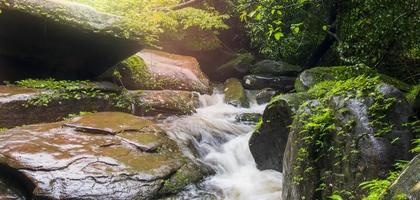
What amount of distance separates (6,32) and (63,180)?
Answer: 4.87 metres

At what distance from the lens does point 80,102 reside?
9.14 meters

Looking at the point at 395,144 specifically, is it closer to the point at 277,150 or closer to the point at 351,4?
the point at 277,150

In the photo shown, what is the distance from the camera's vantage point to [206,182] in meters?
6.83

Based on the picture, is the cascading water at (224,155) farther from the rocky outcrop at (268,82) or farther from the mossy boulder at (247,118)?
the rocky outcrop at (268,82)

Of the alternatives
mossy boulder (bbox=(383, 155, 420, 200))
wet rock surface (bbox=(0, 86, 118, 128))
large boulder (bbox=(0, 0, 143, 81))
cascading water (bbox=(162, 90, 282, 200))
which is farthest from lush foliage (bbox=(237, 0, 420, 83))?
wet rock surface (bbox=(0, 86, 118, 128))

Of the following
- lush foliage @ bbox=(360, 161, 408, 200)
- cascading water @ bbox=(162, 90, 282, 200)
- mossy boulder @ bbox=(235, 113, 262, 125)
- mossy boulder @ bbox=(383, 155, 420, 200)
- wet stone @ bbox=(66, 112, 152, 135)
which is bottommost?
cascading water @ bbox=(162, 90, 282, 200)

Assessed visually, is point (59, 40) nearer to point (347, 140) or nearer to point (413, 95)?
point (347, 140)

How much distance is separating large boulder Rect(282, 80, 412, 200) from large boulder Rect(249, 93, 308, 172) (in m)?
1.45

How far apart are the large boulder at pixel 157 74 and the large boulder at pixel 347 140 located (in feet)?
24.3

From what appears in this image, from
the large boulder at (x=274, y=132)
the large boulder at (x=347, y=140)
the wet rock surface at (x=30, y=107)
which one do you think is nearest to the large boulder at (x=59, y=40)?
the wet rock surface at (x=30, y=107)

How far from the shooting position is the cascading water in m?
6.61

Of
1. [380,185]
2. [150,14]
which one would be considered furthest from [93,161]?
[150,14]

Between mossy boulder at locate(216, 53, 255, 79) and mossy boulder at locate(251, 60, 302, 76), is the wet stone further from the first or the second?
mossy boulder at locate(216, 53, 255, 79)

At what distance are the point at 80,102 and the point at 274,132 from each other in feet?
16.1
